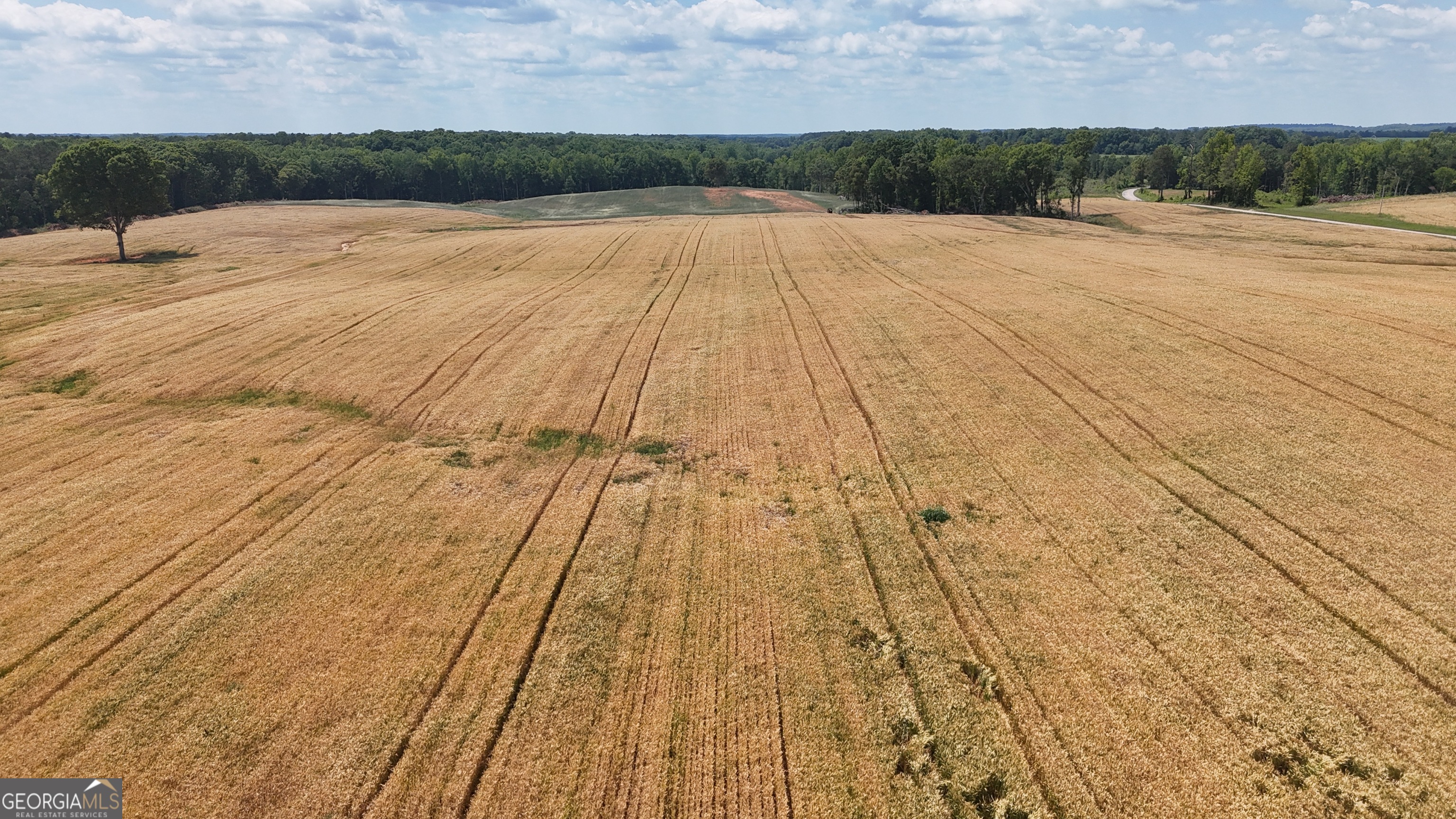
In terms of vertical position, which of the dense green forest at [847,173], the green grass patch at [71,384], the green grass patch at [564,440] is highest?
the dense green forest at [847,173]

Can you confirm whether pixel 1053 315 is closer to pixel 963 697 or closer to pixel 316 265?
pixel 963 697

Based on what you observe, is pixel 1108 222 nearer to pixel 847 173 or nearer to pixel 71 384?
pixel 847 173

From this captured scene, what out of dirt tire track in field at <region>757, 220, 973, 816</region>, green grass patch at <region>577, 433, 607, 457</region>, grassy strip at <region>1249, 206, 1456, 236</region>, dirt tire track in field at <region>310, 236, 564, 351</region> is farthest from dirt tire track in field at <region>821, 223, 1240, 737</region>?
grassy strip at <region>1249, 206, 1456, 236</region>

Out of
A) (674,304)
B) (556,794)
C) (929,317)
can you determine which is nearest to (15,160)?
(674,304)

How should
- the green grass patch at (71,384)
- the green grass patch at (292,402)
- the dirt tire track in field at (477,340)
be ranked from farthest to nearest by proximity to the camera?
the green grass patch at (71,384) → the dirt tire track in field at (477,340) → the green grass patch at (292,402)

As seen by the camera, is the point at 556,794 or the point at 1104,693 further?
the point at 1104,693

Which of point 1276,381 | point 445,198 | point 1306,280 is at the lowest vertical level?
point 1276,381

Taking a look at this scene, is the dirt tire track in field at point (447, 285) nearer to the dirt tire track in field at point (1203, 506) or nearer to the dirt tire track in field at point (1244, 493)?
the dirt tire track in field at point (1203, 506)

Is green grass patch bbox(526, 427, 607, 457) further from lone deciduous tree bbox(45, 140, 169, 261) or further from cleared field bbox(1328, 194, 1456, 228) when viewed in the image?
cleared field bbox(1328, 194, 1456, 228)

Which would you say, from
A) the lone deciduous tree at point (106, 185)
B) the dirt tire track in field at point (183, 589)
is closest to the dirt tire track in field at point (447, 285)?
the dirt tire track in field at point (183, 589)
